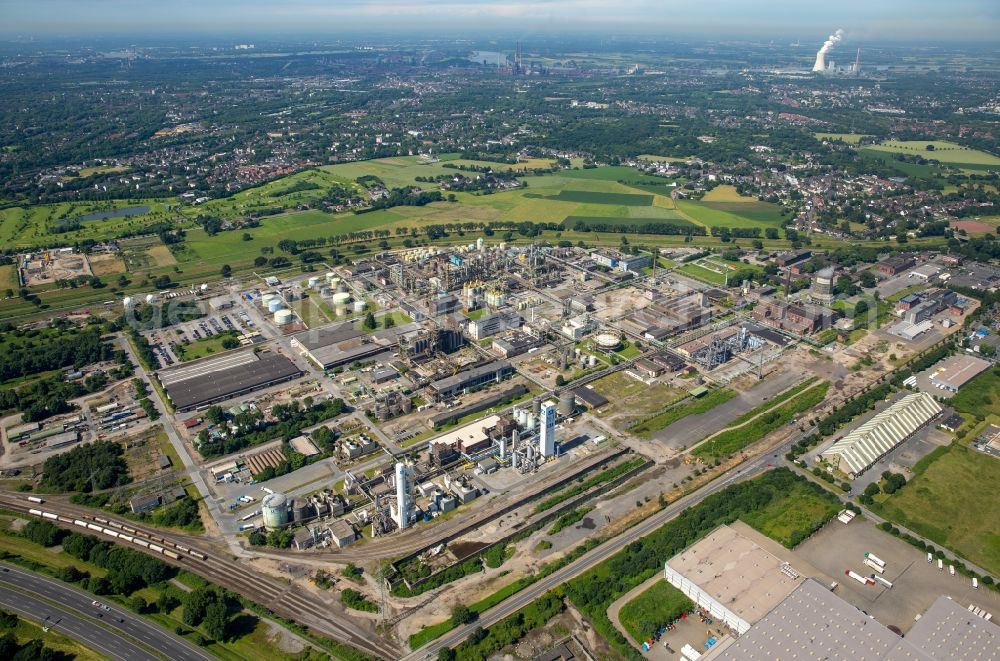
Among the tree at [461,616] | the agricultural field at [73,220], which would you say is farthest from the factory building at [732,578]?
the agricultural field at [73,220]

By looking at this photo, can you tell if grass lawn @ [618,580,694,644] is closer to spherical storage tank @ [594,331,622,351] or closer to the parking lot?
spherical storage tank @ [594,331,622,351]

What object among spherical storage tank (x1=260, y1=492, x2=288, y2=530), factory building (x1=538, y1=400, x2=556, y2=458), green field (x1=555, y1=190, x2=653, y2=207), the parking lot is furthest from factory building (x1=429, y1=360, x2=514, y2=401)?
green field (x1=555, y1=190, x2=653, y2=207)

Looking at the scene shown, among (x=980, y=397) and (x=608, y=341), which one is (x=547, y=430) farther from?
(x=980, y=397)

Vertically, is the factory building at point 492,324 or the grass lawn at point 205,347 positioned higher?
the factory building at point 492,324

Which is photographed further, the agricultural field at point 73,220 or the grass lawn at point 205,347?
the agricultural field at point 73,220

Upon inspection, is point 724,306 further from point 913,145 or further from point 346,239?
point 913,145

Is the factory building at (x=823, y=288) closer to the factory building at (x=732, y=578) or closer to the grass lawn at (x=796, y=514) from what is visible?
the grass lawn at (x=796, y=514)

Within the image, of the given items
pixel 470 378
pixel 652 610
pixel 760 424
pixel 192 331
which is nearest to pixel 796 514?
pixel 760 424
